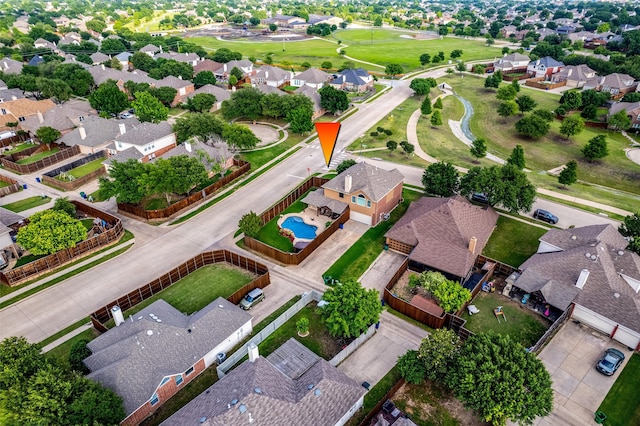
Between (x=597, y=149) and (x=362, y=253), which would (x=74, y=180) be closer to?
(x=362, y=253)

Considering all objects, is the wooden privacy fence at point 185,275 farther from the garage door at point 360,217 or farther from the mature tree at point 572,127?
the mature tree at point 572,127

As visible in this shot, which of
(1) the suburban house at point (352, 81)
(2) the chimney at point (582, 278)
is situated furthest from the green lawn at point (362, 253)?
(1) the suburban house at point (352, 81)

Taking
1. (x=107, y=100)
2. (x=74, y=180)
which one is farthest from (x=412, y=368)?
(x=107, y=100)

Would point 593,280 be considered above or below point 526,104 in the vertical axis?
above

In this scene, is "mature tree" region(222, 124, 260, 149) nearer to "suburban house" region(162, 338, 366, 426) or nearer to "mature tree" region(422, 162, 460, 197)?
"mature tree" region(422, 162, 460, 197)

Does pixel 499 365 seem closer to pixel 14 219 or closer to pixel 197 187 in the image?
pixel 197 187

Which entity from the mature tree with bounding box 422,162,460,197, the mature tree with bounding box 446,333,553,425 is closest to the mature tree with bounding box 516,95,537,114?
the mature tree with bounding box 422,162,460,197

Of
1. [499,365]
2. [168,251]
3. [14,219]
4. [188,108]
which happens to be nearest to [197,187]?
[168,251]
